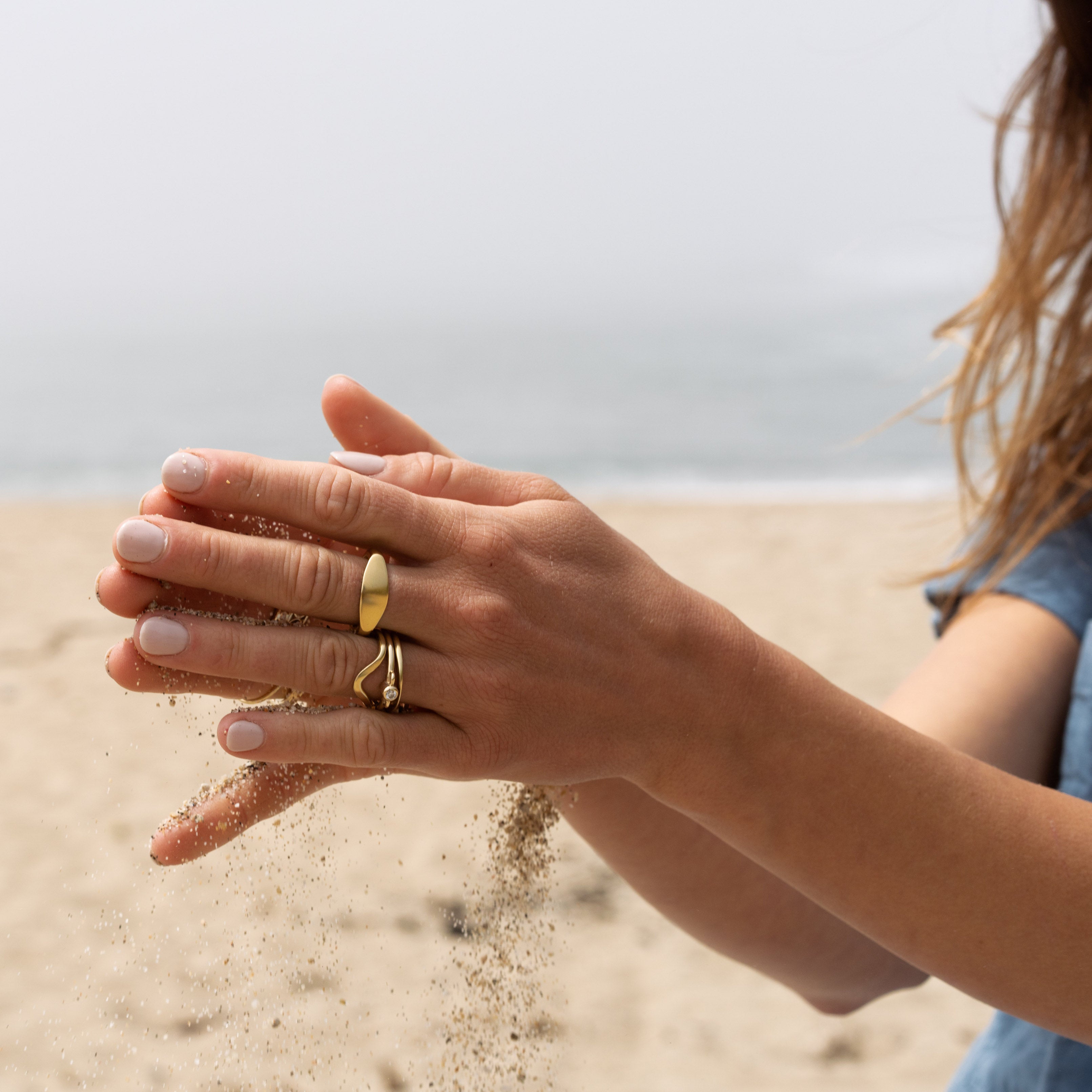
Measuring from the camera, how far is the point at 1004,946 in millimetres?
982

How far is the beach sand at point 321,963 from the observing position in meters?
2.72

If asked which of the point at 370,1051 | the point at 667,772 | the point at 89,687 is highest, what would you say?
the point at 667,772

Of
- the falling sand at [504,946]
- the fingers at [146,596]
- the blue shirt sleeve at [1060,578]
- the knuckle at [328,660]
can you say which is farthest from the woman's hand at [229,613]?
the blue shirt sleeve at [1060,578]

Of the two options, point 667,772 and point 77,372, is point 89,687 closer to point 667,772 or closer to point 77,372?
point 667,772

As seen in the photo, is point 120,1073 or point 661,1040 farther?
point 661,1040

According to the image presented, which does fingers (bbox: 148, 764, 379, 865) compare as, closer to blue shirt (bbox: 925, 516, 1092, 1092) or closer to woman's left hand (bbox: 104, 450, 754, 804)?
woman's left hand (bbox: 104, 450, 754, 804)

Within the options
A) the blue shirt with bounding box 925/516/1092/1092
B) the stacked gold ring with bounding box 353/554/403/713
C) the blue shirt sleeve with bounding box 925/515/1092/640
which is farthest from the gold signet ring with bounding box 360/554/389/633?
the blue shirt sleeve with bounding box 925/515/1092/640

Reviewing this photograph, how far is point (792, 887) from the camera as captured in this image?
135 centimetres

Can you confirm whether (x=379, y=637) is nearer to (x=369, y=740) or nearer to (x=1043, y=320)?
(x=369, y=740)

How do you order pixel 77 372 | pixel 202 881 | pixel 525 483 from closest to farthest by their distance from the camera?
pixel 525 483 < pixel 202 881 < pixel 77 372

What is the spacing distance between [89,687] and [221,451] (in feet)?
17.2

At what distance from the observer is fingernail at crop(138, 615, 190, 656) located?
81cm

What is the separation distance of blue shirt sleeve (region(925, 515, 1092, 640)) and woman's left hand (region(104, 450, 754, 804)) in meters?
0.88

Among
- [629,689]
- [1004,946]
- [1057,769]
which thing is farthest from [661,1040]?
[629,689]
